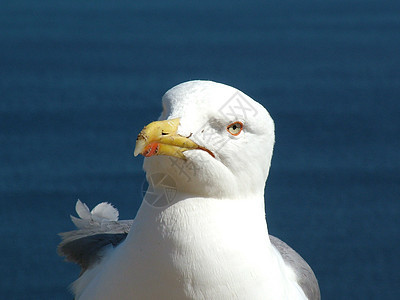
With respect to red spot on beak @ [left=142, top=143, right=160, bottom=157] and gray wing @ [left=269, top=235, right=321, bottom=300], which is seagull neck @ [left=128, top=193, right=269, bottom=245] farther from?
gray wing @ [left=269, top=235, right=321, bottom=300]

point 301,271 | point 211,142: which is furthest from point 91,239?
point 211,142

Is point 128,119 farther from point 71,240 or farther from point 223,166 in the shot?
point 223,166

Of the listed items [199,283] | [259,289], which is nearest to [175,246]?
[199,283]

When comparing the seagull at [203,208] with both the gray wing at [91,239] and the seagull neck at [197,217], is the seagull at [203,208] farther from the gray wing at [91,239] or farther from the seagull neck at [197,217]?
the gray wing at [91,239]

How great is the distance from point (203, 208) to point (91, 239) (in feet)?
1.93

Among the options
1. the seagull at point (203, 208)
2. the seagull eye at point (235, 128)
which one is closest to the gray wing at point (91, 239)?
the seagull at point (203, 208)

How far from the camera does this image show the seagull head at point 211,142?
166cm

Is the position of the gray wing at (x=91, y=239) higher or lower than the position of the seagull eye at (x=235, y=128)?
lower

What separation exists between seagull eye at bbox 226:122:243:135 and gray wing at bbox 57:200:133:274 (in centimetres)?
56

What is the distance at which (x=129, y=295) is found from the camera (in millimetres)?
1823

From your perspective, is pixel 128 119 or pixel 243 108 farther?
pixel 128 119

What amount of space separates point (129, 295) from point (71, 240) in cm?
54

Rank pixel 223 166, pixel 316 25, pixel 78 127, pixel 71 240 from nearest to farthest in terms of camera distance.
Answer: pixel 223 166, pixel 71 240, pixel 78 127, pixel 316 25

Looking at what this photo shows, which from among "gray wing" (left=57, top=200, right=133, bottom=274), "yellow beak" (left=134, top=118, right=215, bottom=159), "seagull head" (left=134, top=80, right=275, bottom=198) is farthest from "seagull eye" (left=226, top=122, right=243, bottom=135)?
"gray wing" (left=57, top=200, right=133, bottom=274)
